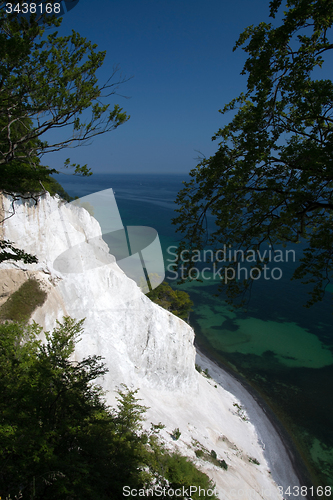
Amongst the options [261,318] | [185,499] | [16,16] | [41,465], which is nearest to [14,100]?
[16,16]

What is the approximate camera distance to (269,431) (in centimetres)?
2269

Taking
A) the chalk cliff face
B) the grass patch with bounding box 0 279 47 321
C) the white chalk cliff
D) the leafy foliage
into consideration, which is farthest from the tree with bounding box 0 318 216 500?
the leafy foliage

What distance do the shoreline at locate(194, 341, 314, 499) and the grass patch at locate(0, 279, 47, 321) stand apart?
2023cm

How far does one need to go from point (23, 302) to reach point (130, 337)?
319 inches

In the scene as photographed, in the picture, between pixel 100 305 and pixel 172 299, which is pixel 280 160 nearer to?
pixel 100 305

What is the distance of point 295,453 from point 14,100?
29322 millimetres

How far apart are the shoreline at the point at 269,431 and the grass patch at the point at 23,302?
797 inches

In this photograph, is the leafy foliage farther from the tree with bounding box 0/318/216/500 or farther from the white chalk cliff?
the tree with bounding box 0/318/216/500

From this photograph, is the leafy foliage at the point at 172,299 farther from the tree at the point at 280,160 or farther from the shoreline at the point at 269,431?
the tree at the point at 280,160

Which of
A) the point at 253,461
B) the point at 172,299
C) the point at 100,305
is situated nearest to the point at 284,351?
the point at 172,299

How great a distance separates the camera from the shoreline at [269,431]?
19.0 metres

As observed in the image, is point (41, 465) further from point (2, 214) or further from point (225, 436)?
point (225, 436)

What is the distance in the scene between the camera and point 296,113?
5.44 meters

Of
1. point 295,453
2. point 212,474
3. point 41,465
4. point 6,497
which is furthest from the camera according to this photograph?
point 295,453
